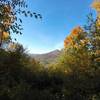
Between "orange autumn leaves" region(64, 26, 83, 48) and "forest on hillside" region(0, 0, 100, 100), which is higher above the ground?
"orange autumn leaves" region(64, 26, 83, 48)

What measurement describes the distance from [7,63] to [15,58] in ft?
3.68

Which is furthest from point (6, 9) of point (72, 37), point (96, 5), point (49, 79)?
point (72, 37)

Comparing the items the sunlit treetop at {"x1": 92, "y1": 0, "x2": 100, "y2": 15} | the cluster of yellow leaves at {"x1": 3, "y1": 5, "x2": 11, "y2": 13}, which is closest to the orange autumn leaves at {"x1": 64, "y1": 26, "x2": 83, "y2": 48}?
the sunlit treetop at {"x1": 92, "y1": 0, "x2": 100, "y2": 15}

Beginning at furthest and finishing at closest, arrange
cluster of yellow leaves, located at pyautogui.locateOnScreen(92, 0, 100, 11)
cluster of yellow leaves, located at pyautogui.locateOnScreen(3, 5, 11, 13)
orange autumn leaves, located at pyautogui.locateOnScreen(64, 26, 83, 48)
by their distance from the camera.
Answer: orange autumn leaves, located at pyautogui.locateOnScreen(64, 26, 83, 48)
cluster of yellow leaves, located at pyautogui.locateOnScreen(92, 0, 100, 11)
cluster of yellow leaves, located at pyautogui.locateOnScreen(3, 5, 11, 13)

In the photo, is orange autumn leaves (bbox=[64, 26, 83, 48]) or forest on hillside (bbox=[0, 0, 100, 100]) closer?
forest on hillside (bbox=[0, 0, 100, 100])

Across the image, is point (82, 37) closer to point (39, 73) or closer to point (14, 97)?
point (39, 73)

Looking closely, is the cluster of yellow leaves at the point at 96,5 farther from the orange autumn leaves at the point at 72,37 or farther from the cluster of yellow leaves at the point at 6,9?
the cluster of yellow leaves at the point at 6,9

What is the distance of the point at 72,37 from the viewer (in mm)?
46562

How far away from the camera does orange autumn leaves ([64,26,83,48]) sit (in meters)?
45.5

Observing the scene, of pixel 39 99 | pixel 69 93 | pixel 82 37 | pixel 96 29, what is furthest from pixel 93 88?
pixel 82 37

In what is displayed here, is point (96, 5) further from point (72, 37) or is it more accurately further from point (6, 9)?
point (6, 9)

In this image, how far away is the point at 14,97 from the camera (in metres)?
18.4

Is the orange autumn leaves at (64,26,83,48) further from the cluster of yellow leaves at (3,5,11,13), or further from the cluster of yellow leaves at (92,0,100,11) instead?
the cluster of yellow leaves at (3,5,11,13)

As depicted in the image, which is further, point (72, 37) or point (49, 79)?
point (72, 37)
